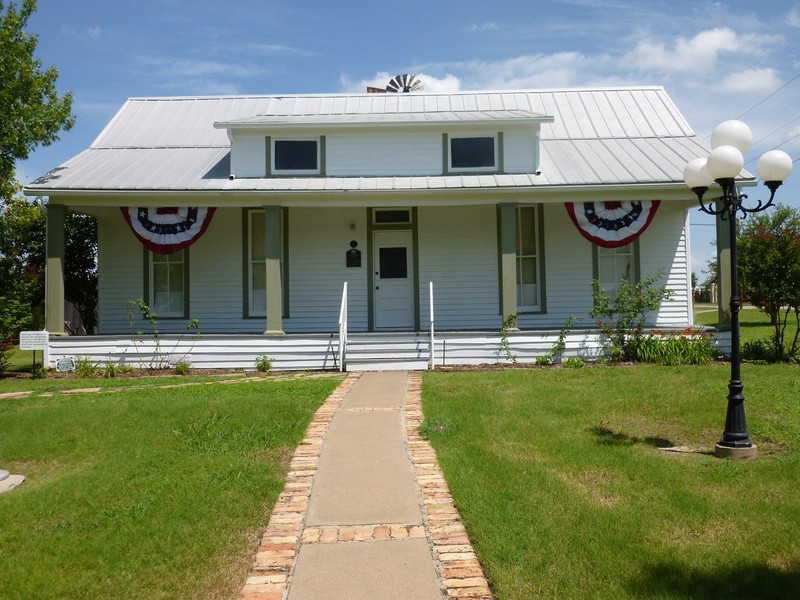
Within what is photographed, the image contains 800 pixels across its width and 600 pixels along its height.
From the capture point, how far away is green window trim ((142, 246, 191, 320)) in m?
14.5

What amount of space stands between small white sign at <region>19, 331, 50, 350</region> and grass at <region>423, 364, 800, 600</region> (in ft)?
24.5

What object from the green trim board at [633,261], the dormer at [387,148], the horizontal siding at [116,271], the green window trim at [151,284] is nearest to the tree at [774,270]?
the green trim board at [633,261]

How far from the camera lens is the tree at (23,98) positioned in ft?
45.3

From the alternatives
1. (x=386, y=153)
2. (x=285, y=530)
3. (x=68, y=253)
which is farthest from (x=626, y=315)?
(x=68, y=253)

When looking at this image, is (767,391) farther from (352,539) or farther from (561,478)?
(352,539)

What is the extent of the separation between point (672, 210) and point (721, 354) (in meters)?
3.58

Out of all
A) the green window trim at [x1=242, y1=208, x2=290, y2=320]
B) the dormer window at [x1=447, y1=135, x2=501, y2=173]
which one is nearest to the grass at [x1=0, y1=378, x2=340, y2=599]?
the green window trim at [x1=242, y1=208, x2=290, y2=320]

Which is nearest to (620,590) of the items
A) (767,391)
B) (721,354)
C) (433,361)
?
(767,391)

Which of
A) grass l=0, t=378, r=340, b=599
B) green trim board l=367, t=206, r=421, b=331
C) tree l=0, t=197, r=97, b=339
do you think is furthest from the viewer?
tree l=0, t=197, r=97, b=339

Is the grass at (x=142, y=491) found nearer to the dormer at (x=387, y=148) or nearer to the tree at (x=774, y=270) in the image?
the dormer at (x=387, y=148)

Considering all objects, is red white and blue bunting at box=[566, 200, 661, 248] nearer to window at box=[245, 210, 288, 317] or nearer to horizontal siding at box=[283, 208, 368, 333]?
horizontal siding at box=[283, 208, 368, 333]

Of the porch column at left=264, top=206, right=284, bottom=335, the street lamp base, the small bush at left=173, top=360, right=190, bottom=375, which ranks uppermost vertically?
the porch column at left=264, top=206, right=284, bottom=335

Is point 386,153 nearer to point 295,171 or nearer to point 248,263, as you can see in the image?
point 295,171

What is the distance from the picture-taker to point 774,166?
6738 millimetres
